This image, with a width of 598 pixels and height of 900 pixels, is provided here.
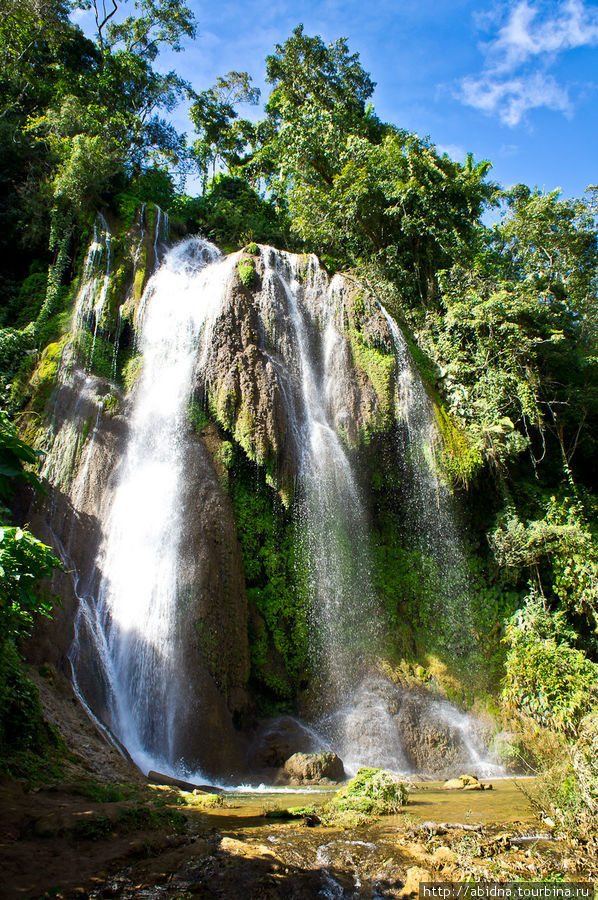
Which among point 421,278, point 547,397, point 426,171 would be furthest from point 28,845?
point 426,171

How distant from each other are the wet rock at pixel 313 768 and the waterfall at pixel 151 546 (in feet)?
6.38

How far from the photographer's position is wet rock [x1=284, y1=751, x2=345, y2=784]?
28.7ft

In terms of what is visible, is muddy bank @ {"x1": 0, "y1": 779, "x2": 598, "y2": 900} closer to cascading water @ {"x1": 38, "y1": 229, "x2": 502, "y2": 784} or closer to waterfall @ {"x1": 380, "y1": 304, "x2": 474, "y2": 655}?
cascading water @ {"x1": 38, "y1": 229, "x2": 502, "y2": 784}

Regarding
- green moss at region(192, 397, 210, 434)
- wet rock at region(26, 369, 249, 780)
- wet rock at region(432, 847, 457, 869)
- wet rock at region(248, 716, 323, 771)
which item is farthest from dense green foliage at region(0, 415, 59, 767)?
green moss at region(192, 397, 210, 434)

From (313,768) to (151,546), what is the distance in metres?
5.25

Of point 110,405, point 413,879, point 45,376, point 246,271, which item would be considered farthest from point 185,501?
point 413,879

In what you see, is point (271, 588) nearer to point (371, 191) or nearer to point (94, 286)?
point (94, 286)

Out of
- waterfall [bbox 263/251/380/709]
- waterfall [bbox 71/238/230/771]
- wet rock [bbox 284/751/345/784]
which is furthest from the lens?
waterfall [bbox 263/251/380/709]

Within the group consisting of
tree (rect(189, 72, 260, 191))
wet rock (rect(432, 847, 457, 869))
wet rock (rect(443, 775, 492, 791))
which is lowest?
wet rock (rect(443, 775, 492, 791))

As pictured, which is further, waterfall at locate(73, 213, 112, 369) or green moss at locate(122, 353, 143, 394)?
waterfall at locate(73, 213, 112, 369)

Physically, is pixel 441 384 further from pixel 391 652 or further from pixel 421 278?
pixel 391 652

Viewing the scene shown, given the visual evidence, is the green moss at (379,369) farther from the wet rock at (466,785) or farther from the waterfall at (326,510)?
the wet rock at (466,785)

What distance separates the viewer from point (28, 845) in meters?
3.82

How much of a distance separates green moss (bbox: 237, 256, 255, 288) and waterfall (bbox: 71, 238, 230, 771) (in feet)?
1.64
